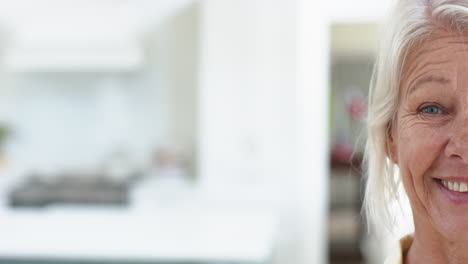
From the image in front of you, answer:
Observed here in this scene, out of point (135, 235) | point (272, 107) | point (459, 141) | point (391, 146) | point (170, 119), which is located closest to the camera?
point (459, 141)

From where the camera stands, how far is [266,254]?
2.50 metres

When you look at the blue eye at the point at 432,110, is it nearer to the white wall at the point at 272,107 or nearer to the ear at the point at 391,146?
the ear at the point at 391,146

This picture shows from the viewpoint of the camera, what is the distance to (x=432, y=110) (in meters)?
0.80

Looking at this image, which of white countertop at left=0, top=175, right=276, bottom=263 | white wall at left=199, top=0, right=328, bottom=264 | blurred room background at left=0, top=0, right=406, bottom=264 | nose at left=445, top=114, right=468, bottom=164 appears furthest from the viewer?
white wall at left=199, top=0, right=328, bottom=264

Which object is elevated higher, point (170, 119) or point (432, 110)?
point (432, 110)

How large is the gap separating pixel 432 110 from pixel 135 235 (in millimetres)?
2075

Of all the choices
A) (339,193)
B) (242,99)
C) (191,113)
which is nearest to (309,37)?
(242,99)

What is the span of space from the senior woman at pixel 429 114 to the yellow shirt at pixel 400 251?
4 cm

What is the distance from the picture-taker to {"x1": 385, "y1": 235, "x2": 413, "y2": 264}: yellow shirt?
35.9 inches

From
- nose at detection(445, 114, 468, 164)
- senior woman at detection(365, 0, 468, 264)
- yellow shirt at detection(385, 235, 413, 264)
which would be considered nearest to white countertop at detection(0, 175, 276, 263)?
yellow shirt at detection(385, 235, 413, 264)

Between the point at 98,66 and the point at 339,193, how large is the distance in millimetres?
3421

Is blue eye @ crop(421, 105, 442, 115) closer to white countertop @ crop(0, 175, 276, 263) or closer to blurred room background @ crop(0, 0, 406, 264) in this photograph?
white countertop @ crop(0, 175, 276, 263)

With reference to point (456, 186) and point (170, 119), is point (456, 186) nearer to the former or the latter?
point (456, 186)

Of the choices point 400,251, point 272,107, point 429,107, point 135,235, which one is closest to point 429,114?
point 429,107
